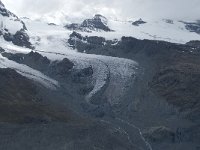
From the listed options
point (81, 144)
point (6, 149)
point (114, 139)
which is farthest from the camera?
point (114, 139)

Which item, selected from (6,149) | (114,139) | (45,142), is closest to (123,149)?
(114,139)

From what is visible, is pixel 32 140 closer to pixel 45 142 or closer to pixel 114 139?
pixel 45 142

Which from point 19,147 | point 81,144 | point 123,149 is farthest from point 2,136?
point 123,149

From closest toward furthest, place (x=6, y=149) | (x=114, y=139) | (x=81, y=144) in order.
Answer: (x=6, y=149), (x=81, y=144), (x=114, y=139)

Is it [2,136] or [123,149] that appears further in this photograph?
[123,149]

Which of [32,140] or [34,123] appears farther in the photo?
[34,123]

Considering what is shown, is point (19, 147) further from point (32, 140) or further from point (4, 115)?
point (4, 115)

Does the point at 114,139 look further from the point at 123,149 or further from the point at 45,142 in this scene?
the point at 45,142
